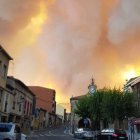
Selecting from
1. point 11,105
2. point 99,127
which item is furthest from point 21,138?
point 99,127

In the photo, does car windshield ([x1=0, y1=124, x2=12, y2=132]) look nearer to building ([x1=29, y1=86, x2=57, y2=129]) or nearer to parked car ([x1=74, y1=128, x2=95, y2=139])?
parked car ([x1=74, y1=128, x2=95, y2=139])

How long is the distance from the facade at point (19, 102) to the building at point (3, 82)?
1.98m

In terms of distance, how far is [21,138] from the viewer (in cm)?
2448

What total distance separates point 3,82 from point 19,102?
1204 centimetres

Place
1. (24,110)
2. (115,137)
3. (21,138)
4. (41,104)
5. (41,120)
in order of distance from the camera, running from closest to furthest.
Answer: (21,138) < (115,137) < (24,110) < (41,120) < (41,104)

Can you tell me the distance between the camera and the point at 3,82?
150 ft

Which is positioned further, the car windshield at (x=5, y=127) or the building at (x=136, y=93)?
the building at (x=136, y=93)

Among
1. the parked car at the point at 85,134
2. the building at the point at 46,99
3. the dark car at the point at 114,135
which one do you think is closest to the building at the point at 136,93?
the parked car at the point at 85,134

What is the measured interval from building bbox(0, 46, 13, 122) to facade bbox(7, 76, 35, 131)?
198cm

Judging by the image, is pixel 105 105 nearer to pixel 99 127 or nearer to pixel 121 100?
pixel 121 100

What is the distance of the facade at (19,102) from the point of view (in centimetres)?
5209

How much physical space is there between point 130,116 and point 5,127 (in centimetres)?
3510

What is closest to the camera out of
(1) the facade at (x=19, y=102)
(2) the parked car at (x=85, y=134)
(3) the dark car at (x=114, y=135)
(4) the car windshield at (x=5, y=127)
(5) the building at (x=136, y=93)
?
(4) the car windshield at (x=5, y=127)

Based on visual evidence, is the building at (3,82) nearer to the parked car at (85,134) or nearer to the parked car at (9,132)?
the parked car at (85,134)
